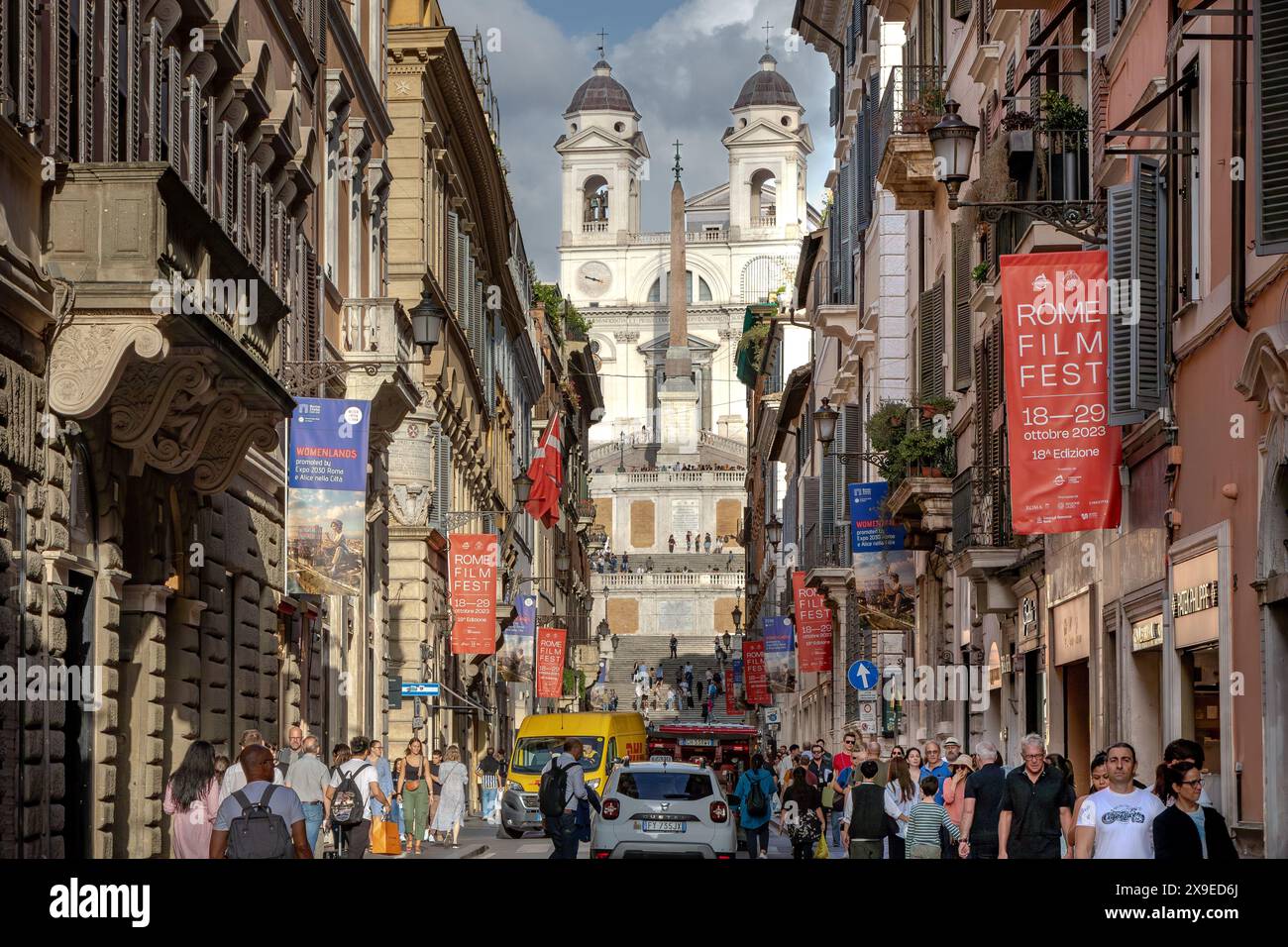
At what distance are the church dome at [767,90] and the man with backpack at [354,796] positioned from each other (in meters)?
169

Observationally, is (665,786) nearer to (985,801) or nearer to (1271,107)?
(985,801)

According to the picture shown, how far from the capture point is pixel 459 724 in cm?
4966

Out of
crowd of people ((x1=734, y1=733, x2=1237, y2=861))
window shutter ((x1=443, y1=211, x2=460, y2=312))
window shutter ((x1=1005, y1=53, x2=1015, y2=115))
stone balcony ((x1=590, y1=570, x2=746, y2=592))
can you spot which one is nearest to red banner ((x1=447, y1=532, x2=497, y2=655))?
window shutter ((x1=443, y1=211, x2=460, y2=312))

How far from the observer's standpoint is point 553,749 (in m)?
38.8

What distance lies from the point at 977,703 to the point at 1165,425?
12190mm

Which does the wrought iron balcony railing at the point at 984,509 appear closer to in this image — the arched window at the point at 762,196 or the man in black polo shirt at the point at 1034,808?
the man in black polo shirt at the point at 1034,808

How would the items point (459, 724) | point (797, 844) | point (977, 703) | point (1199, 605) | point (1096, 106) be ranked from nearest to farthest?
1. point (1199, 605)
2. point (1096, 106)
3. point (797, 844)
4. point (977, 703)
5. point (459, 724)

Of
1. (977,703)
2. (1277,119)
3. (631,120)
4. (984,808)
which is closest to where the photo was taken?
(1277,119)

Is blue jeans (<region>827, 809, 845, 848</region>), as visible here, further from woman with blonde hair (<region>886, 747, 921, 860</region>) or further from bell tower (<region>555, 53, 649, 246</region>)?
bell tower (<region>555, 53, 649, 246</region>)

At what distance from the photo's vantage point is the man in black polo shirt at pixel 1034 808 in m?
15.9

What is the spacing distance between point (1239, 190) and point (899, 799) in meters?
7.09

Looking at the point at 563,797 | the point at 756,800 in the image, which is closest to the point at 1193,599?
the point at 563,797
